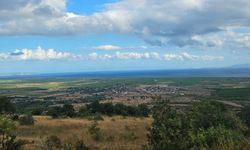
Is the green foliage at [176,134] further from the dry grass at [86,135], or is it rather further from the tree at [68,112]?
the tree at [68,112]


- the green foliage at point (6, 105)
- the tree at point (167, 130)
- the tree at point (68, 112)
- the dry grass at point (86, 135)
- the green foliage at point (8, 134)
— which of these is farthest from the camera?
the tree at point (68, 112)

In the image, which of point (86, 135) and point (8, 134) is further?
point (86, 135)

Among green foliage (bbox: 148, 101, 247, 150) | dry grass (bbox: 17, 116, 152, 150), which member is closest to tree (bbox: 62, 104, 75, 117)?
dry grass (bbox: 17, 116, 152, 150)

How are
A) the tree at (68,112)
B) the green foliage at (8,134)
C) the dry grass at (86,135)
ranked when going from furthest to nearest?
the tree at (68,112)
the dry grass at (86,135)
the green foliage at (8,134)

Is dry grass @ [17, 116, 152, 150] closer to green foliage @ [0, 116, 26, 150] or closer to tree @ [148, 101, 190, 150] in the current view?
green foliage @ [0, 116, 26, 150]

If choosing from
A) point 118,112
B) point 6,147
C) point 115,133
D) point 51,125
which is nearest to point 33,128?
point 51,125

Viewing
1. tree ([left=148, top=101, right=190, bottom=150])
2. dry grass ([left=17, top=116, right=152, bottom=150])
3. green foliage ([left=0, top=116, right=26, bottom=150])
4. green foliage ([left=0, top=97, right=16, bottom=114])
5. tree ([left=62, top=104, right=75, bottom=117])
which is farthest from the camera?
tree ([left=62, top=104, right=75, bottom=117])

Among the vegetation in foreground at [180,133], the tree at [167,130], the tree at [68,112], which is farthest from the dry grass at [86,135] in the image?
the tree at [68,112]

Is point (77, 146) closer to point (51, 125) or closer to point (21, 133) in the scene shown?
point (21, 133)

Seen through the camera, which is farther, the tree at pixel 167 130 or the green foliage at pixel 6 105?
the green foliage at pixel 6 105

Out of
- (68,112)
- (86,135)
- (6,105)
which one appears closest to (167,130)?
(86,135)

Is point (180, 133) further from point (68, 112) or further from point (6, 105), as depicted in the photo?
point (6, 105)
